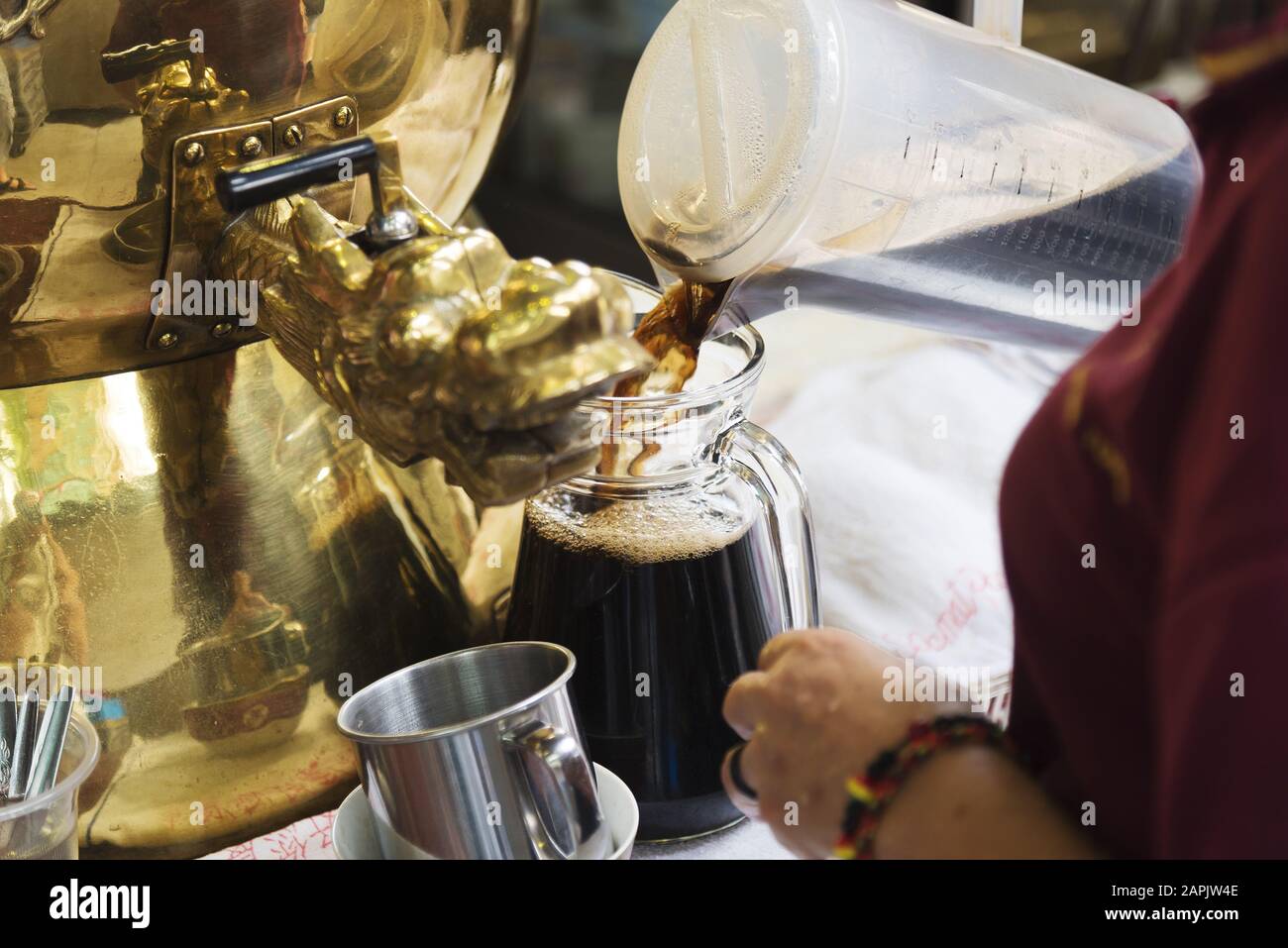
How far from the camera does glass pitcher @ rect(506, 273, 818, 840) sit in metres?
0.54

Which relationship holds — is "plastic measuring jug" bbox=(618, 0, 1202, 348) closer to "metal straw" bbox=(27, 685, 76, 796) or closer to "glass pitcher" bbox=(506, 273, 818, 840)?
"glass pitcher" bbox=(506, 273, 818, 840)

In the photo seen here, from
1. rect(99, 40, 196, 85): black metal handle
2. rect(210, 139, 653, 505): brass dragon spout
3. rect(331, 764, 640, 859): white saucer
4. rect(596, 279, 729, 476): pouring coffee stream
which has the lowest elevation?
rect(331, 764, 640, 859): white saucer

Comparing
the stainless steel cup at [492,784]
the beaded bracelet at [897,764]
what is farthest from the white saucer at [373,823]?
the beaded bracelet at [897,764]

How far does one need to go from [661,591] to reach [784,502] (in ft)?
0.27

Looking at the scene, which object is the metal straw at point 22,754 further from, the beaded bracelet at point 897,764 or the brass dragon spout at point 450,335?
the beaded bracelet at point 897,764

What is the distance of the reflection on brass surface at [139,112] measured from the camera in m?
0.47

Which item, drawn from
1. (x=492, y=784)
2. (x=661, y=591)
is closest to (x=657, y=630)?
(x=661, y=591)

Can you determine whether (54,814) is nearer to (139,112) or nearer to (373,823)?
(373,823)

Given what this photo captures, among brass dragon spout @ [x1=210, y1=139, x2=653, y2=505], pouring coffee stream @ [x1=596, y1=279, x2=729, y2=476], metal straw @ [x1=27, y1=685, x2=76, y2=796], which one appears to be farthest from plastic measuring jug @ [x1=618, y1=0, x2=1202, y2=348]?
metal straw @ [x1=27, y1=685, x2=76, y2=796]

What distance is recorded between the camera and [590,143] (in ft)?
5.35

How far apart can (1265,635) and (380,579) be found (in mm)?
431

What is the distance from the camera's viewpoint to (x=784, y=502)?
23.4 inches

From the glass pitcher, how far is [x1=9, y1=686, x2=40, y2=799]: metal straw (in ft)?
0.63

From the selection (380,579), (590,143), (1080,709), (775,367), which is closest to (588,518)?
(380,579)
